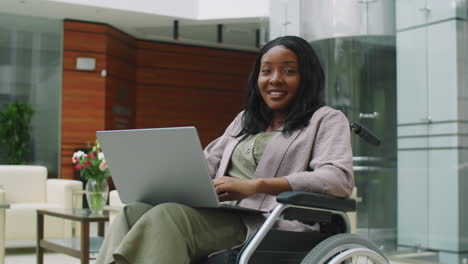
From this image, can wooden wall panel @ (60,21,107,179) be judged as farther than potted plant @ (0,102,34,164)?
Yes

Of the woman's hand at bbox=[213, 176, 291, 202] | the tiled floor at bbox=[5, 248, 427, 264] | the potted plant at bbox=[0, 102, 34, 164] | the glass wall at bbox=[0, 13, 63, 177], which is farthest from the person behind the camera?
the glass wall at bbox=[0, 13, 63, 177]

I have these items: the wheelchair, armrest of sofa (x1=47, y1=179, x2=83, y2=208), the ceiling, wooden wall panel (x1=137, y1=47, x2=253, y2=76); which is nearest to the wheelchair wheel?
the wheelchair

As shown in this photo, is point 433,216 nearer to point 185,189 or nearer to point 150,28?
point 185,189

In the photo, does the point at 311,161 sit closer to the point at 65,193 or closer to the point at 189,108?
the point at 65,193

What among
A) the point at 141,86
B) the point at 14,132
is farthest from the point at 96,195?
the point at 141,86

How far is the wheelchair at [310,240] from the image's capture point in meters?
1.63

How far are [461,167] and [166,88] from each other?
7.61m

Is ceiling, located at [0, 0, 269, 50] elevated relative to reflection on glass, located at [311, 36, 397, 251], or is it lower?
elevated

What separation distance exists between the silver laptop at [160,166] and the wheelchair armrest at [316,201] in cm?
18

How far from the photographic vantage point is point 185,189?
1.71m

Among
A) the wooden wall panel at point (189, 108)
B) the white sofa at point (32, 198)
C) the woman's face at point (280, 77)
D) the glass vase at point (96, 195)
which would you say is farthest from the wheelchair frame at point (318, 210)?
the wooden wall panel at point (189, 108)

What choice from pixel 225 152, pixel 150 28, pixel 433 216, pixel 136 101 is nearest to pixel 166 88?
pixel 136 101

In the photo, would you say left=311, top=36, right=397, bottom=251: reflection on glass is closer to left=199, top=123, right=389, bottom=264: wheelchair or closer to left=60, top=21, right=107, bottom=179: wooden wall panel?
left=199, top=123, right=389, bottom=264: wheelchair

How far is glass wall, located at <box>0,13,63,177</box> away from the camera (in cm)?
917
